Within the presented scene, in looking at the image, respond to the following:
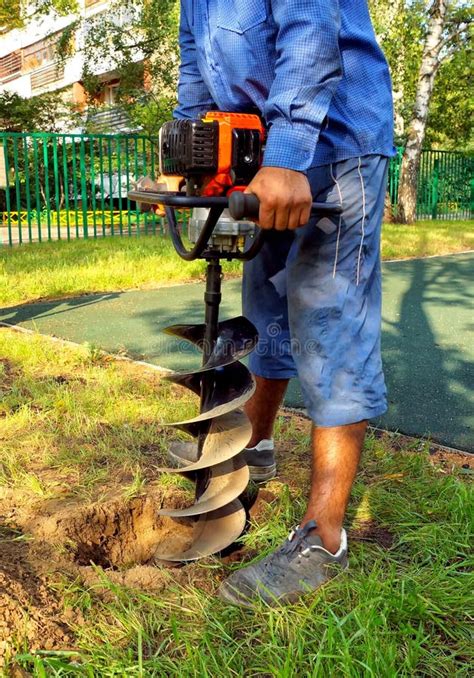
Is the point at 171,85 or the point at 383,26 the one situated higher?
the point at 383,26

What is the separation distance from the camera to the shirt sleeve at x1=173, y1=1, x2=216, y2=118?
2387 mm

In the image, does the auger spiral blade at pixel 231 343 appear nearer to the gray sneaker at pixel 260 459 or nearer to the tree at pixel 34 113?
the gray sneaker at pixel 260 459

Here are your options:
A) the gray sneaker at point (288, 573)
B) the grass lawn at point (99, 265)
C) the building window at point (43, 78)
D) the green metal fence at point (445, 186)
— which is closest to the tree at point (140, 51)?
the grass lawn at point (99, 265)

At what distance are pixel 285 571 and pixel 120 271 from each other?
605 centimetres

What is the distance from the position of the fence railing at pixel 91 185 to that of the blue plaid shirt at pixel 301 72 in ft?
26.2

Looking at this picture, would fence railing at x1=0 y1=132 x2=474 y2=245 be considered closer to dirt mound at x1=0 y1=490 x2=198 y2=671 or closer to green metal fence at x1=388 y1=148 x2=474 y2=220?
green metal fence at x1=388 y1=148 x2=474 y2=220

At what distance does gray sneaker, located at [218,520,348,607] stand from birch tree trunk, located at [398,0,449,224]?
1434 centimetres

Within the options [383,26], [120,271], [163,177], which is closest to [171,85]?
[383,26]

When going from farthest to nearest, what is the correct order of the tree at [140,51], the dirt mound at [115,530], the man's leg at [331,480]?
the tree at [140,51] < the dirt mound at [115,530] < the man's leg at [331,480]

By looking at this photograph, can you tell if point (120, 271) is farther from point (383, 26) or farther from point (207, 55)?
point (383, 26)

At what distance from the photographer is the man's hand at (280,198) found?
5.54 ft

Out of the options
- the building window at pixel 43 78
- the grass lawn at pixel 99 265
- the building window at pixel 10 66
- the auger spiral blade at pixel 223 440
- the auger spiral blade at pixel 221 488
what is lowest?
the grass lawn at pixel 99 265

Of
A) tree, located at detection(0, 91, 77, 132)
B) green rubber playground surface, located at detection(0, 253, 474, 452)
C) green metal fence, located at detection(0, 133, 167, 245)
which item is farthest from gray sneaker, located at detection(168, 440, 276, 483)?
tree, located at detection(0, 91, 77, 132)

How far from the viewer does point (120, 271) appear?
7688mm
